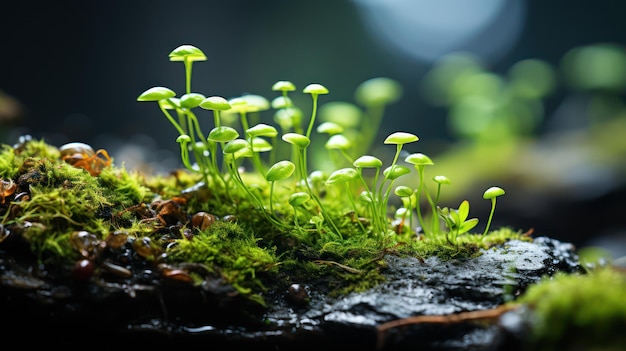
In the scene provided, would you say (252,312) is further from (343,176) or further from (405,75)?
(405,75)

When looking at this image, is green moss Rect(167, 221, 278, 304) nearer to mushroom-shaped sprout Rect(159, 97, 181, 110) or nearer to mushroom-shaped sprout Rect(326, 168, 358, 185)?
mushroom-shaped sprout Rect(326, 168, 358, 185)

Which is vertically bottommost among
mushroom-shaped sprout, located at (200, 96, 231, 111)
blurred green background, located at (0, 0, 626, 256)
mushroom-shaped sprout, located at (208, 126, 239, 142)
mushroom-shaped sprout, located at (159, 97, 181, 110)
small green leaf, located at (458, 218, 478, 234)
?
small green leaf, located at (458, 218, 478, 234)

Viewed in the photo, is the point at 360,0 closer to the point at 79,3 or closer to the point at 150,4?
the point at 150,4

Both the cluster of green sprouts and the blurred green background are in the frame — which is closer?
the cluster of green sprouts

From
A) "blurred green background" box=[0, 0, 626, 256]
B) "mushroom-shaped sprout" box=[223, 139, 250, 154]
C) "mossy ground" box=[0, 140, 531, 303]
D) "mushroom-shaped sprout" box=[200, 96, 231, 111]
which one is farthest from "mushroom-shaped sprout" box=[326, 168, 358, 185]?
"blurred green background" box=[0, 0, 626, 256]

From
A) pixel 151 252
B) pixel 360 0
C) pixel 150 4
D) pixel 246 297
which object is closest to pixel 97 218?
pixel 151 252

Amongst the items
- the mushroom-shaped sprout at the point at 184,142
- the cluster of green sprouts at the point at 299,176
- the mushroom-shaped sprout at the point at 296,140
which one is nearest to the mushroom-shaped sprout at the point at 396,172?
the cluster of green sprouts at the point at 299,176
